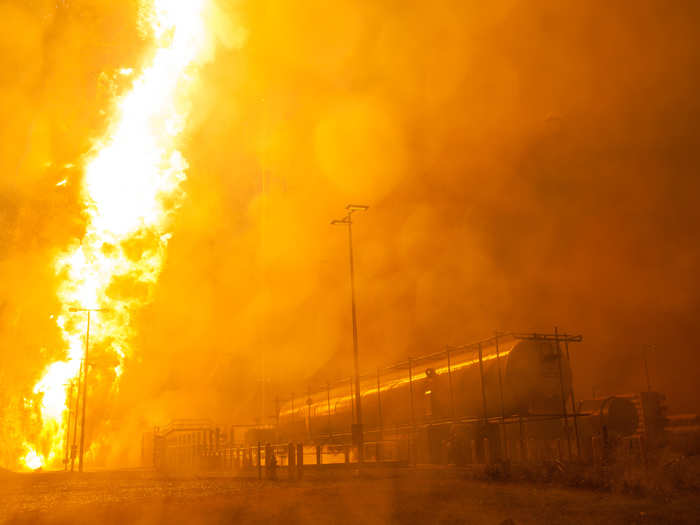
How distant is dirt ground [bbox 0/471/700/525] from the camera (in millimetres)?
8438

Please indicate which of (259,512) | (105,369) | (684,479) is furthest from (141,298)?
(684,479)

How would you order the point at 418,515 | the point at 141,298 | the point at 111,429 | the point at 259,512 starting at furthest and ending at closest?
the point at 111,429, the point at 141,298, the point at 259,512, the point at 418,515

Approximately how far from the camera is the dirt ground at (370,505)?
8.44m

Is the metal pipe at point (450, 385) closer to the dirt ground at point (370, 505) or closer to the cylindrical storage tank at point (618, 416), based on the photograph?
the cylindrical storage tank at point (618, 416)

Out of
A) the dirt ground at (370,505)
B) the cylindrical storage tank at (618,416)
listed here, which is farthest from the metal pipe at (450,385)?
the dirt ground at (370,505)

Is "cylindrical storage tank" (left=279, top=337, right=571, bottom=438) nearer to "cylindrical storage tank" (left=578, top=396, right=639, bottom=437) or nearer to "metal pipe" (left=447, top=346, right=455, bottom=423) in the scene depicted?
"metal pipe" (left=447, top=346, right=455, bottom=423)

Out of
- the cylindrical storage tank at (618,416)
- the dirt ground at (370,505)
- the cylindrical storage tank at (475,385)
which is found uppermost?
the cylindrical storage tank at (475,385)

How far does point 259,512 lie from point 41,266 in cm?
2598

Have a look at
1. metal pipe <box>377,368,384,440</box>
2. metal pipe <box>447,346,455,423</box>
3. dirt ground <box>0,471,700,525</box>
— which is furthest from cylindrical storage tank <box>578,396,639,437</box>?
dirt ground <box>0,471,700,525</box>

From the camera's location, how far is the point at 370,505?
9.92 meters

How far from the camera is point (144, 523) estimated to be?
8977 mm

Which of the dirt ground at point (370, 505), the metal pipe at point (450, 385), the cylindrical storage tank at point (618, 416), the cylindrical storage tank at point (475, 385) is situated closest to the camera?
the dirt ground at point (370, 505)

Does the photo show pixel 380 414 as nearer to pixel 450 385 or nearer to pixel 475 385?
pixel 450 385

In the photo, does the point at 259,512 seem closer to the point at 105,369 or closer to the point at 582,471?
the point at 582,471
